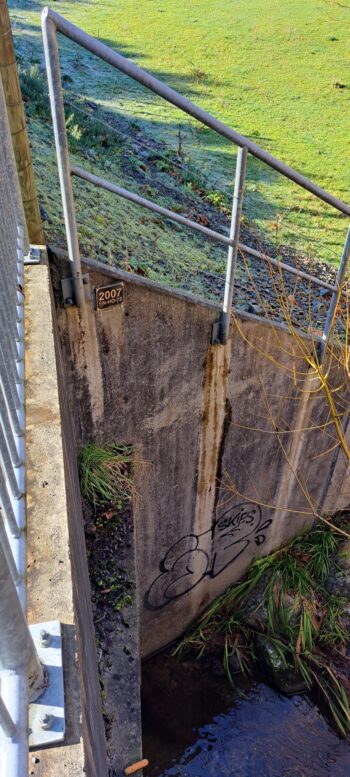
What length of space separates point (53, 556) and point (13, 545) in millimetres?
176

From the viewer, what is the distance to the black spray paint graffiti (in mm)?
5363

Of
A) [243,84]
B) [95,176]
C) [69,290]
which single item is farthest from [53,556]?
[243,84]

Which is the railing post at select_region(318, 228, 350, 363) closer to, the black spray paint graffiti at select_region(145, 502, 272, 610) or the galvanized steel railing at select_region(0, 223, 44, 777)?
the black spray paint graffiti at select_region(145, 502, 272, 610)

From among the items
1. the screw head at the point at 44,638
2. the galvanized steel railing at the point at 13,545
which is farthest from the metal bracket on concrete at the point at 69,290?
Answer: the screw head at the point at 44,638

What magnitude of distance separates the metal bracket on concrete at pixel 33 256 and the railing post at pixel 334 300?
6.75ft

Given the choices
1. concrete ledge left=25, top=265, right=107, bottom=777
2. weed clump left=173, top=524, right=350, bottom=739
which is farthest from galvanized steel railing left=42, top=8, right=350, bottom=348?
weed clump left=173, top=524, right=350, bottom=739

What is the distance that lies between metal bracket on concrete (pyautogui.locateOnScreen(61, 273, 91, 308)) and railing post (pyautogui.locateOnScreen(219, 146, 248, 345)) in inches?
35.6

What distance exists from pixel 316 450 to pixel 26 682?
473 centimetres

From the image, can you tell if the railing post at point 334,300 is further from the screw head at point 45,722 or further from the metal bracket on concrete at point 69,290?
the screw head at point 45,722

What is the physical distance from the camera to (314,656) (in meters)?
6.02

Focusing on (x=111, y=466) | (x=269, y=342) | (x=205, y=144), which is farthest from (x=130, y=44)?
(x=111, y=466)

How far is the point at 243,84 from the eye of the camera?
33.2ft

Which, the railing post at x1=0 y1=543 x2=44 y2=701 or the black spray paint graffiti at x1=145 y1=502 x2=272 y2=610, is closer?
the railing post at x1=0 y1=543 x2=44 y2=701

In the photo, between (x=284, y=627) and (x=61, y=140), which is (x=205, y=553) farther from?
(x=61, y=140)
